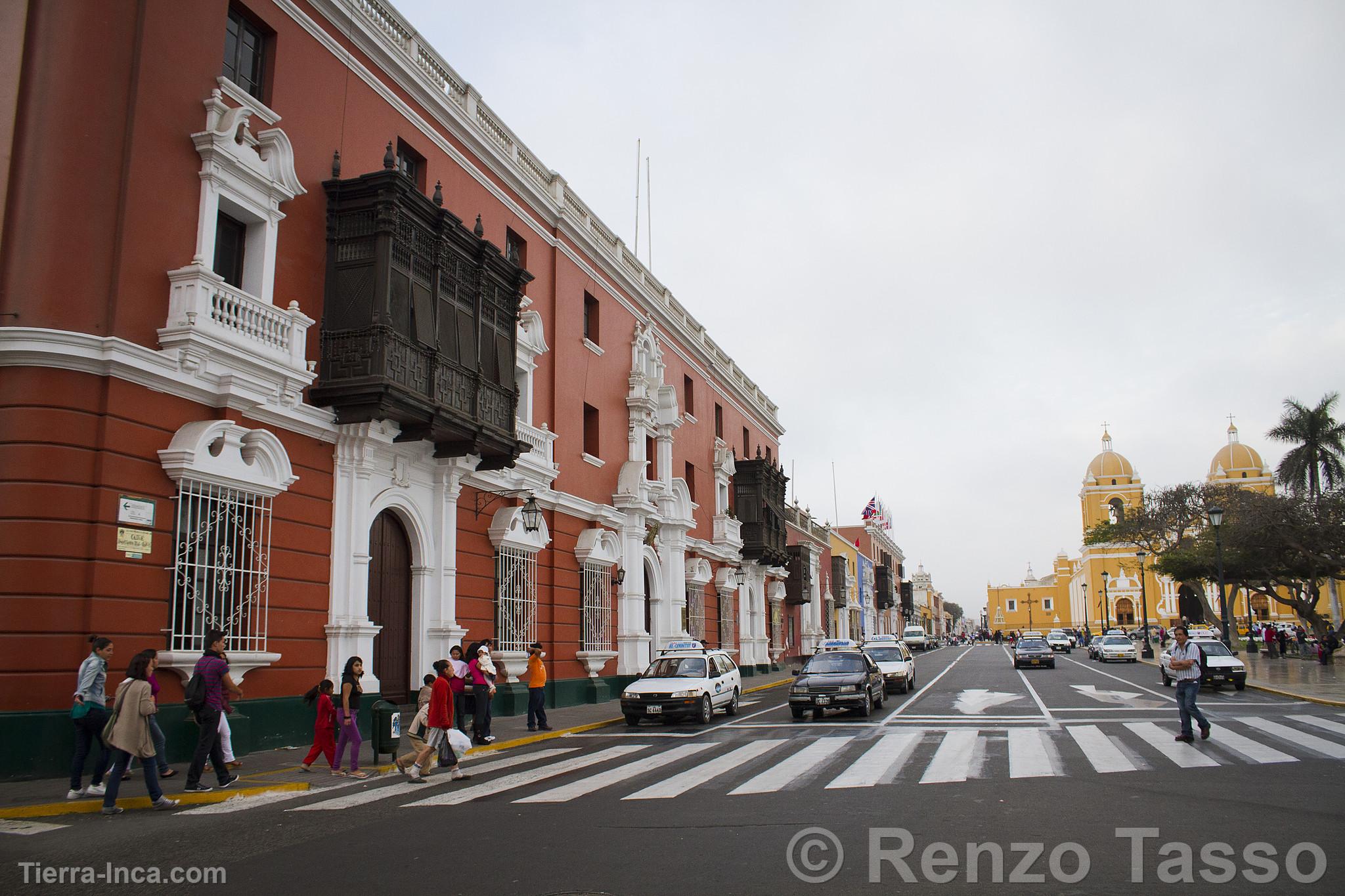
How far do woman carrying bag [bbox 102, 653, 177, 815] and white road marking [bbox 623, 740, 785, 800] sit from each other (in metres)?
4.94

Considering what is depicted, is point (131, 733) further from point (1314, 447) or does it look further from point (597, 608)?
point (1314, 447)

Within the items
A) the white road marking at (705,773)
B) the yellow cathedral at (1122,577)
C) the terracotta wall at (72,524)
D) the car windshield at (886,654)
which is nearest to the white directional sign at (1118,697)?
the car windshield at (886,654)

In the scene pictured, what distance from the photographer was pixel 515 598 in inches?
851

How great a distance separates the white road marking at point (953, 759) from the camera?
11188 mm

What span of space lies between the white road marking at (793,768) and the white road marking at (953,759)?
1.49m

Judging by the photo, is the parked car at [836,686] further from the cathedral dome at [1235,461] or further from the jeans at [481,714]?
the cathedral dome at [1235,461]

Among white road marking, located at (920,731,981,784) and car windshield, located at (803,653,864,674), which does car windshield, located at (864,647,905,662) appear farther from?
white road marking, located at (920,731,981,784)

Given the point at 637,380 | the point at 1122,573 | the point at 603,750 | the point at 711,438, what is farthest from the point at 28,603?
the point at 1122,573

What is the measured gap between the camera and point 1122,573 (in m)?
110

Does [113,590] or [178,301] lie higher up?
[178,301]

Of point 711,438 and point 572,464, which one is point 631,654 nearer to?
point 572,464

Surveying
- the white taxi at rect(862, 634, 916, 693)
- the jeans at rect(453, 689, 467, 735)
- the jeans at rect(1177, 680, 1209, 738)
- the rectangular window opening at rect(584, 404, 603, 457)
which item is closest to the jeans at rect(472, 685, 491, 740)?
the jeans at rect(453, 689, 467, 735)

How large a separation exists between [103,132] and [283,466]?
516 cm

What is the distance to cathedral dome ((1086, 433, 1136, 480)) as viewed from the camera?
4550 inches
